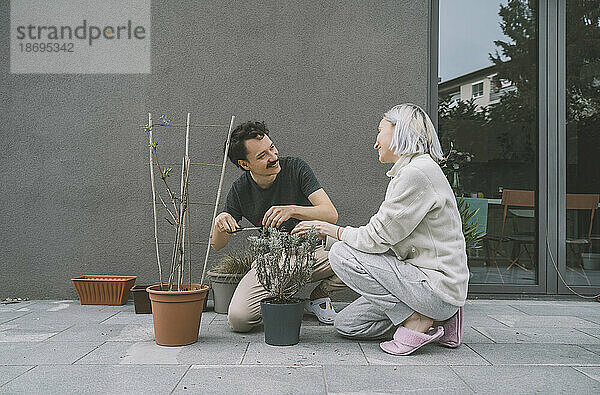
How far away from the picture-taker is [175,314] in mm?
2611

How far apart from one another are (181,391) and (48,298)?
232 cm

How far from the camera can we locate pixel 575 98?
13.7 ft

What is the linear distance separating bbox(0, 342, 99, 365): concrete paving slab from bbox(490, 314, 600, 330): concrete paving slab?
7.15 feet

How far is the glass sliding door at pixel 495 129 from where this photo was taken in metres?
4.17

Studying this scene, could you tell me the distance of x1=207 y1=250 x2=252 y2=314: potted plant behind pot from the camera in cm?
342

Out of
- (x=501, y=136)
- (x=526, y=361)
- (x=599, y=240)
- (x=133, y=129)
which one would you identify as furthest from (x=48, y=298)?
(x=599, y=240)

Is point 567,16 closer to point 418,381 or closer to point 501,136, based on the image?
point 501,136

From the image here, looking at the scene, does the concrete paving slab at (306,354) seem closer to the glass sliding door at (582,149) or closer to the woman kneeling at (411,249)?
the woman kneeling at (411,249)

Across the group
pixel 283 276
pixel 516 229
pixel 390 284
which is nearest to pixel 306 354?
pixel 283 276

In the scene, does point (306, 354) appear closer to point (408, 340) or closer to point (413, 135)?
point (408, 340)

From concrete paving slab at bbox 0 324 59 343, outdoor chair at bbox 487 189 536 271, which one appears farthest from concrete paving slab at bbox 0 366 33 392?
outdoor chair at bbox 487 189 536 271

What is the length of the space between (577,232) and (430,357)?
7.33 feet

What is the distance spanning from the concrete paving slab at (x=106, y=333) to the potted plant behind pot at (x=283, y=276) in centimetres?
61

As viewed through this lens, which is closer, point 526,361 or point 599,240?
point 526,361
